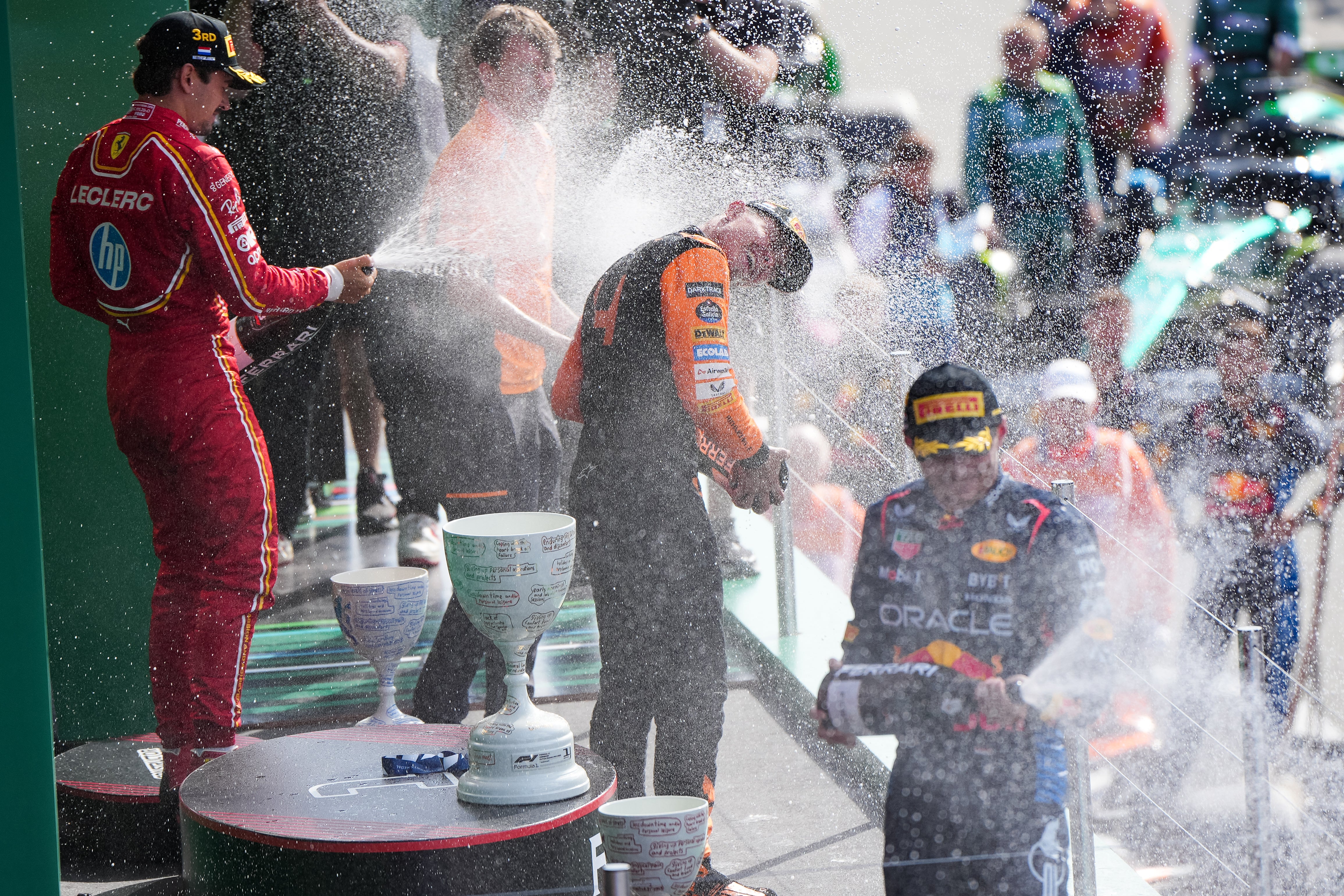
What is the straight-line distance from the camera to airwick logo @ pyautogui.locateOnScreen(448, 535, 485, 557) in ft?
6.36

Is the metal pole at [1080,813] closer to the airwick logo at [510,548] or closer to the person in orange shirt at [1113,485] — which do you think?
the airwick logo at [510,548]

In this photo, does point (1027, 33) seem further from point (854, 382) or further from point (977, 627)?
point (977, 627)

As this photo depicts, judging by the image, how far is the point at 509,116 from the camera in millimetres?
3355

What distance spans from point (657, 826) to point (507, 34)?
86.5 inches

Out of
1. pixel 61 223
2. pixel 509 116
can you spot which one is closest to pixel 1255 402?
pixel 509 116

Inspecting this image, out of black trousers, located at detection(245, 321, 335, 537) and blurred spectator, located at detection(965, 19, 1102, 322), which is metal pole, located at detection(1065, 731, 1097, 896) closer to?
blurred spectator, located at detection(965, 19, 1102, 322)

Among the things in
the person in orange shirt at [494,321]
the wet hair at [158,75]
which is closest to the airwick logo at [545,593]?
the person in orange shirt at [494,321]

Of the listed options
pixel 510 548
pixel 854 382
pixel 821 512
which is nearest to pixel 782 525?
pixel 821 512

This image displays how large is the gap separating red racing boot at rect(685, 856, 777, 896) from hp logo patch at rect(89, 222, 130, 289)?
5.32 ft

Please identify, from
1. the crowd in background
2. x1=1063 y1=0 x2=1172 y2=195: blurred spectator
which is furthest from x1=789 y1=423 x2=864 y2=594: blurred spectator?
x1=1063 y1=0 x2=1172 y2=195: blurred spectator

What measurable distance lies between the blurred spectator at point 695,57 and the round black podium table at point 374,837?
296 cm

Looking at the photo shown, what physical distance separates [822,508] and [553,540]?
241cm

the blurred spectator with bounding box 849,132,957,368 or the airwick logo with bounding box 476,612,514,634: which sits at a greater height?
the blurred spectator with bounding box 849,132,957,368

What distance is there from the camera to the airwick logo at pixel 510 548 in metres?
1.93
